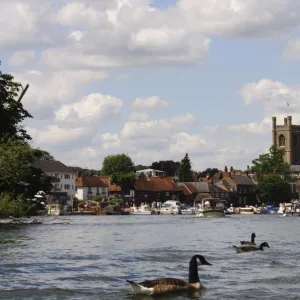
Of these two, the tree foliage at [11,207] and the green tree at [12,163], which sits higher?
the green tree at [12,163]

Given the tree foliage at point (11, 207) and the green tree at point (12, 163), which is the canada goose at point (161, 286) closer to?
the tree foliage at point (11, 207)

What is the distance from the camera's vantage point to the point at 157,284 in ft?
95.7

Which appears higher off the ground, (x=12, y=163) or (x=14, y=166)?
(x=12, y=163)

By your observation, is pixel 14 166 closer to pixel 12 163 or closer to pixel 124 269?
pixel 12 163

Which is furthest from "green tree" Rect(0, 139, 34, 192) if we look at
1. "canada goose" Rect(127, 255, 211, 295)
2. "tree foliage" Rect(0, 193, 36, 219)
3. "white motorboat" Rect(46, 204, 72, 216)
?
"white motorboat" Rect(46, 204, 72, 216)

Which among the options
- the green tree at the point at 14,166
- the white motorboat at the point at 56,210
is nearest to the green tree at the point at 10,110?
the green tree at the point at 14,166

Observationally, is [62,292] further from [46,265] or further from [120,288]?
[46,265]

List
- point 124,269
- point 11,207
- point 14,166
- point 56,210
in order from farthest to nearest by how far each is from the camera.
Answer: point 56,210, point 14,166, point 11,207, point 124,269

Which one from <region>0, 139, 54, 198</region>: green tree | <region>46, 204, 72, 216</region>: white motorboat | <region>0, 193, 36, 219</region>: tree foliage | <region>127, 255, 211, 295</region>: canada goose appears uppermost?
<region>0, 139, 54, 198</region>: green tree

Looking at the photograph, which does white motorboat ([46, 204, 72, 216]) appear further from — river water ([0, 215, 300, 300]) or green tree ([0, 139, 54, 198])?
river water ([0, 215, 300, 300])

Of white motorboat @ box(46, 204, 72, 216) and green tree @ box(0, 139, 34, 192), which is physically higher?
green tree @ box(0, 139, 34, 192)

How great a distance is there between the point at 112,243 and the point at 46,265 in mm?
20056

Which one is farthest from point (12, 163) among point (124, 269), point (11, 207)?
point (124, 269)

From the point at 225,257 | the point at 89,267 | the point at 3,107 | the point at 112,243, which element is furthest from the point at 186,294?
the point at 3,107
